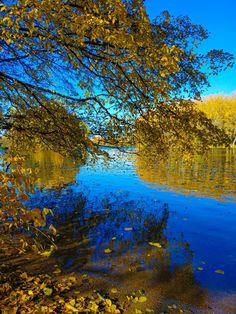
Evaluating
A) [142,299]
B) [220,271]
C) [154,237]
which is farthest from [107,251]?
[220,271]

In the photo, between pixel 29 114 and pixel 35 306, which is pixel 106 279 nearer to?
pixel 35 306

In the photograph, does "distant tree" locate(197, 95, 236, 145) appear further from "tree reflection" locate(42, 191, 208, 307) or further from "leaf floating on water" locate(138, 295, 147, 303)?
"leaf floating on water" locate(138, 295, 147, 303)

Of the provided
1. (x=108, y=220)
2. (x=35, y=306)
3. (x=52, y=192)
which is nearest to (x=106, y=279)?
(x=35, y=306)

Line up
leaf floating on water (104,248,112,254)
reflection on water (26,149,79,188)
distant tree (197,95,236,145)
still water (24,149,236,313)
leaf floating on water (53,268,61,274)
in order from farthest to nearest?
distant tree (197,95,236,145) → reflection on water (26,149,79,188) → leaf floating on water (104,248,112,254) → leaf floating on water (53,268,61,274) → still water (24,149,236,313)

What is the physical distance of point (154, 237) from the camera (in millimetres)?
8711

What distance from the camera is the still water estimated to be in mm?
6074

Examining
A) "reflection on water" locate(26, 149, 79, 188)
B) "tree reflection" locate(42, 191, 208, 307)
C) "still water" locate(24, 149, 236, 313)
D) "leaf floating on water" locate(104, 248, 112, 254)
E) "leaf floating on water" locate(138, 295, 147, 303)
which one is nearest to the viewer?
"leaf floating on water" locate(138, 295, 147, 303)

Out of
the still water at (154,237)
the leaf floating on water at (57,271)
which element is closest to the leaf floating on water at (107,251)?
the still water at (154,237)

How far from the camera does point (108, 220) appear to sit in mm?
10375

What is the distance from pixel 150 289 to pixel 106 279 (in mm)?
1055

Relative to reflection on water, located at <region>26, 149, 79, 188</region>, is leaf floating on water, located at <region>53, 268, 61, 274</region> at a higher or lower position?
lower

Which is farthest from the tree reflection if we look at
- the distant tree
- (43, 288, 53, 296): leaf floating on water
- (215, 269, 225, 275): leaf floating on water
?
the distant tree

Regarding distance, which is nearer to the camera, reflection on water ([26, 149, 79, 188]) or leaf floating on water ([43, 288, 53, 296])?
leaf floating on water ([43, 288, 53, 296])

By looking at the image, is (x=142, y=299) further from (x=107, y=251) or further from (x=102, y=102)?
(x=102, y=102)
